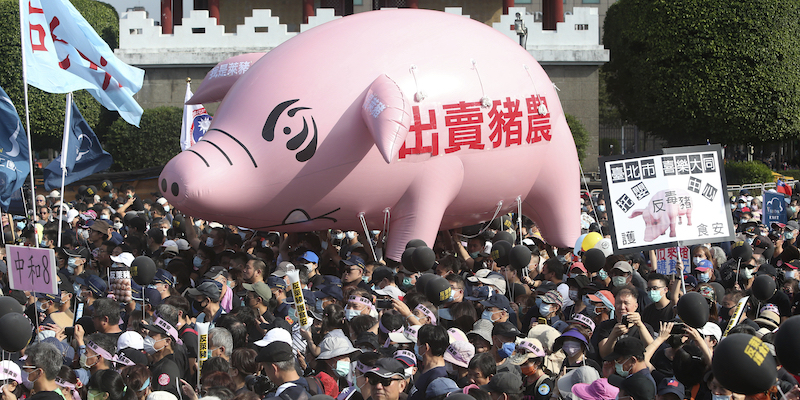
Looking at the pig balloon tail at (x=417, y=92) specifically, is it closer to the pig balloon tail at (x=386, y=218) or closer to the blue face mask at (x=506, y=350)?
the pig balloon tail at (x=386, y=218)

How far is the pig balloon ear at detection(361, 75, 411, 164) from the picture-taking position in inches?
307

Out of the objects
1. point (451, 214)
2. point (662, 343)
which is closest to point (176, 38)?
point (451, 214)

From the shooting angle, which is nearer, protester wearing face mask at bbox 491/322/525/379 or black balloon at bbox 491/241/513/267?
protester wearing face mask at bbox 491/322/525/379

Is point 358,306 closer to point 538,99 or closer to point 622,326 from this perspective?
point 622,326

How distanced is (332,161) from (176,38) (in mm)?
16382

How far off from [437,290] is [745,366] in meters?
2.96

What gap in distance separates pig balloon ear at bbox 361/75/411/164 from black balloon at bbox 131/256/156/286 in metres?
2.32

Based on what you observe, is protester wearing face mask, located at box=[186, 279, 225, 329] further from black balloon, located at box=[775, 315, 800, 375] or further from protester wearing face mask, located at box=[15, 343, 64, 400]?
black balloon, located at box=[775, 315, 800, 375]

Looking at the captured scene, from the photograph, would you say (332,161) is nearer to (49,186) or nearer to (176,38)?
(49,186)

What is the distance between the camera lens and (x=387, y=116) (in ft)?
25.6

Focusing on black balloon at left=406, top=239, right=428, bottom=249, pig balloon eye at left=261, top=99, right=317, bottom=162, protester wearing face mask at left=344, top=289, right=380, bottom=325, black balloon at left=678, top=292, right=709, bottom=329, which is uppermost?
pig balloon eye at left=261, top=99, right=317, bottom=162

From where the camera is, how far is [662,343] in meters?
5.19

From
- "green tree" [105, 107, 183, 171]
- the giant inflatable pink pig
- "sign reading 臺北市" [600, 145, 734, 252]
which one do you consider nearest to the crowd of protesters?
"sign reading 臺北市" [600, 145, 734, 252]

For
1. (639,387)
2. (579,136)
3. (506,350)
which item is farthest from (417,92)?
(579,136)
